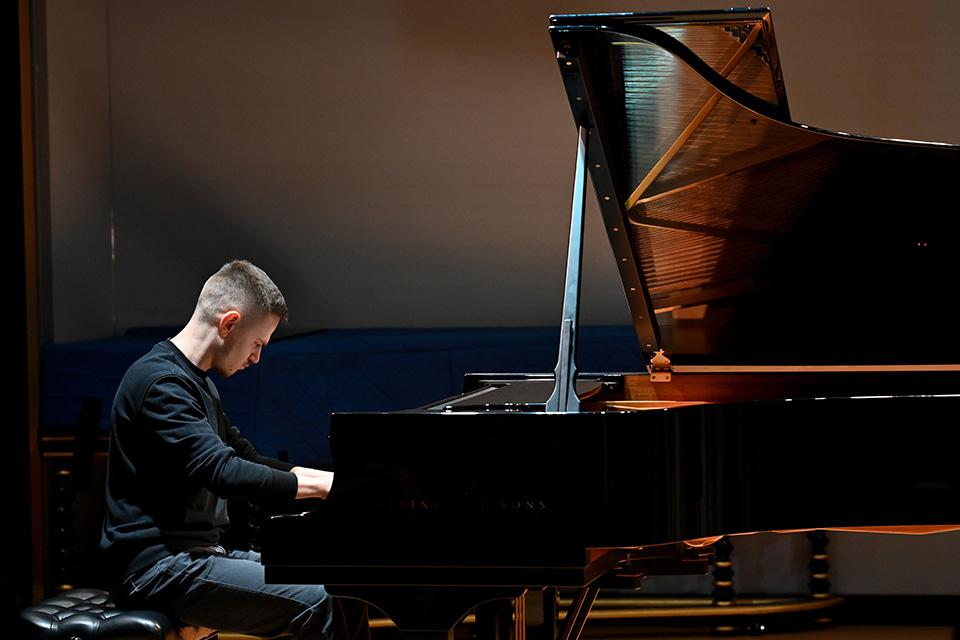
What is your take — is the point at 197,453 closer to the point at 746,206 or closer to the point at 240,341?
the point at 240,341

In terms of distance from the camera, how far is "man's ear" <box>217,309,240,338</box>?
2.02 meters

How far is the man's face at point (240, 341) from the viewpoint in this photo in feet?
6.72

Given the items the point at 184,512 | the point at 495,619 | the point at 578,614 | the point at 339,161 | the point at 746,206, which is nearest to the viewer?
the point at 495,619

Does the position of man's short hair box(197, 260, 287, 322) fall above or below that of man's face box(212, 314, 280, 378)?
above

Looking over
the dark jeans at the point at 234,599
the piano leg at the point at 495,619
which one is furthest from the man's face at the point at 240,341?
the piano leg at the point at 495,619

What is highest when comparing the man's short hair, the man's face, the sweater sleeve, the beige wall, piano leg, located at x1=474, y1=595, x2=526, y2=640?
the beige wall

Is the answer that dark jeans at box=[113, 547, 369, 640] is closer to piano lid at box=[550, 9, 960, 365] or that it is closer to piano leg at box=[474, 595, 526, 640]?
piano leg at box=[474, 595, 526, 640]

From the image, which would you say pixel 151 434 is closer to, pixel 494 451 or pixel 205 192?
pixel 494 451

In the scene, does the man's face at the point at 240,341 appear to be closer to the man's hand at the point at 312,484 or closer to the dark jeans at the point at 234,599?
the man's hand at the point at 312,484

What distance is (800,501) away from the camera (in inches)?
67.0

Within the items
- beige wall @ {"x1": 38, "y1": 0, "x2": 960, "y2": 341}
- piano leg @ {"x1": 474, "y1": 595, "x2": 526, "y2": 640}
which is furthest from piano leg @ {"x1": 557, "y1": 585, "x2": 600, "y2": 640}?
beige wall @ {"x1": 38, "y1": 0, "x2": 960, "y2": 341}

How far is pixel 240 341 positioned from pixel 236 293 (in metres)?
0.11

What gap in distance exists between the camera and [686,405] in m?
1.72

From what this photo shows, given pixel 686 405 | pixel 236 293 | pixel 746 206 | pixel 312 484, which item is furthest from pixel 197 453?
pixel 746 206
